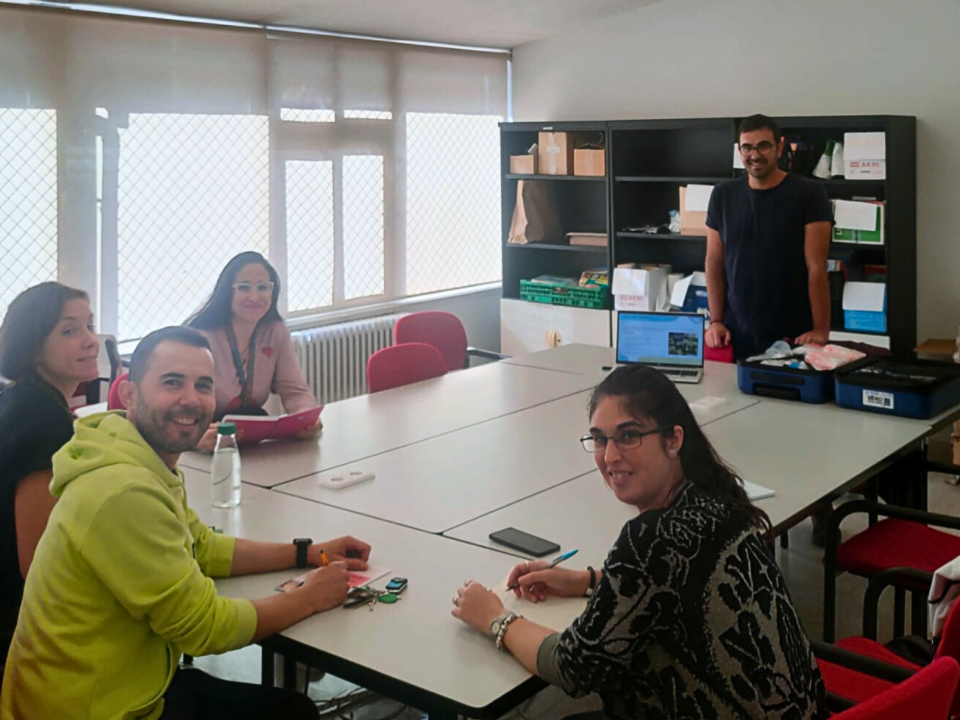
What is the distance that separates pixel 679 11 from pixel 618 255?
1.45 meters

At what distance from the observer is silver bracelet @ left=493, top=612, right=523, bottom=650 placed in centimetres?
198

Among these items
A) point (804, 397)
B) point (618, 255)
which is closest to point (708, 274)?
point (804, 397)

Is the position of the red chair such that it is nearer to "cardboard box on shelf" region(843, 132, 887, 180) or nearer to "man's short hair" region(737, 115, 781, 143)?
"man's short hair" region(737, 115, 781, 143)

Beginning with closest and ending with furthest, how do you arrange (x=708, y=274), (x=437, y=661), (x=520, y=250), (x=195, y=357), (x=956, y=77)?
(x=437, y=661) → (x=195, y=357) → (x=708, y=274) → (x=956, y=77) → (x=520, y=250)

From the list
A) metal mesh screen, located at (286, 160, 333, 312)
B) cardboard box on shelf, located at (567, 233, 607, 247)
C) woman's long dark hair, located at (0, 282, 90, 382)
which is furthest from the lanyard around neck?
cardboard box on shelf, located at (567, 233, 607, 247)

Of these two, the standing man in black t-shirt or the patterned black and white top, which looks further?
the standing man in black t-shirt

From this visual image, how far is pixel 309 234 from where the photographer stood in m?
6.02

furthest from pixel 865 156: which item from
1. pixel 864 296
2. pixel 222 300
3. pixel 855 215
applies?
pixel 222 300

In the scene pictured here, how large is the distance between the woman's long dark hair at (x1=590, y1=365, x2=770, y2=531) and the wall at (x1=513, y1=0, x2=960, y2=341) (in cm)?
427

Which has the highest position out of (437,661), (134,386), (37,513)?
(134,386)

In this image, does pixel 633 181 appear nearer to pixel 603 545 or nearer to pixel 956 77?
pixel 956 77

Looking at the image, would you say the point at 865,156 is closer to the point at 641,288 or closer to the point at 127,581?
the point at 641,288

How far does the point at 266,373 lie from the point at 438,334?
1.31 metres

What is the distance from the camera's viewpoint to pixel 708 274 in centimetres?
481
